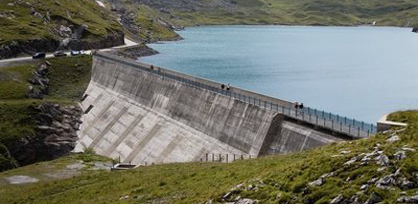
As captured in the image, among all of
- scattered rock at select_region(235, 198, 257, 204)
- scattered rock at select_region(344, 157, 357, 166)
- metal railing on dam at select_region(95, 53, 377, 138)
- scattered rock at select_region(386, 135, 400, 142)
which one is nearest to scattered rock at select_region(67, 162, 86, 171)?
metal railing on dam at select_region(95, 53, 377, 138)

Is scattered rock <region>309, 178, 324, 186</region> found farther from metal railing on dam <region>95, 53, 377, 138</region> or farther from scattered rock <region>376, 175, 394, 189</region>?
metal railing on dam <region>95, 53, 377, 138</region>

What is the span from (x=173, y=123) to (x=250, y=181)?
1576 inches

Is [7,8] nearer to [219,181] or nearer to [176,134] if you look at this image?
[176,134]

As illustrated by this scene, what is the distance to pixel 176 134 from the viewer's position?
6412 centimetres

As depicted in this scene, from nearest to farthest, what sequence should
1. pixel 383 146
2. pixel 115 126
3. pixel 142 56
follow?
1. pixel 383 146
2. pixel 115 126
3. pixel 142 56

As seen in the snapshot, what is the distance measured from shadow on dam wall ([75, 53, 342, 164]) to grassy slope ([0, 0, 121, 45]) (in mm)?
44546

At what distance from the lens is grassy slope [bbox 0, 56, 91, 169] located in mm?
80444

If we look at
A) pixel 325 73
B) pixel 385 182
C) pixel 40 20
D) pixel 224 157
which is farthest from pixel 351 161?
pixel 40 20

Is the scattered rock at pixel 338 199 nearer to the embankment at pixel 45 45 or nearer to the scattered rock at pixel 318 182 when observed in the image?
the scattered rock at pixel 318 182

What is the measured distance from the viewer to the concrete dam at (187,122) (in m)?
47.3

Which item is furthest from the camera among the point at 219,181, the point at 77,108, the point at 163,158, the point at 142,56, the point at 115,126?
the point at 142,56

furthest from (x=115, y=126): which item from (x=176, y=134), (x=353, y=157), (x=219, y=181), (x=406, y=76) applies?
(x=406, y=76)

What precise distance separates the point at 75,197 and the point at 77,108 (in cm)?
5354

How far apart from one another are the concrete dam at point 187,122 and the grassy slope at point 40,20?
45661 mm
